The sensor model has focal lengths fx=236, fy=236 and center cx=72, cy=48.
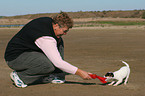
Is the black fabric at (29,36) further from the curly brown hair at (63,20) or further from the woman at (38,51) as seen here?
the curly brown hair at (63,20)

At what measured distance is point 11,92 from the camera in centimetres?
393

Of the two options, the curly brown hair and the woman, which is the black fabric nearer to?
the woman

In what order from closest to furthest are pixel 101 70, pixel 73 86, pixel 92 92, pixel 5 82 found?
1. pixel 92 92
2. pixel 73 86
3. pixel 5 82
4. pixel 101 70

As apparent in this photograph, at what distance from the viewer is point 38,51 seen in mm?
4090

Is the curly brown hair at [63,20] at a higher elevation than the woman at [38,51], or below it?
higher

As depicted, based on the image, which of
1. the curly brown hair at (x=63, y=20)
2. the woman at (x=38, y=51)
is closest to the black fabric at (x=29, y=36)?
the woman at (x=38, y=51)

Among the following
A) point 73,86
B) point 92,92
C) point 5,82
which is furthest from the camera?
point 5,82

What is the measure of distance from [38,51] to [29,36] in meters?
0.33

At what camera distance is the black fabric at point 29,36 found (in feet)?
12.7

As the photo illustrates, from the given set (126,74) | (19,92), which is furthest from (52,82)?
(126,74)

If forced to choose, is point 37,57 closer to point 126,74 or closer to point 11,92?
point 11,92

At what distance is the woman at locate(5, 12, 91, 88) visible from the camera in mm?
3756

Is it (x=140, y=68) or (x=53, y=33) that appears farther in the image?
(x=140, y=68)

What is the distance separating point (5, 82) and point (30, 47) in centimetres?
110
